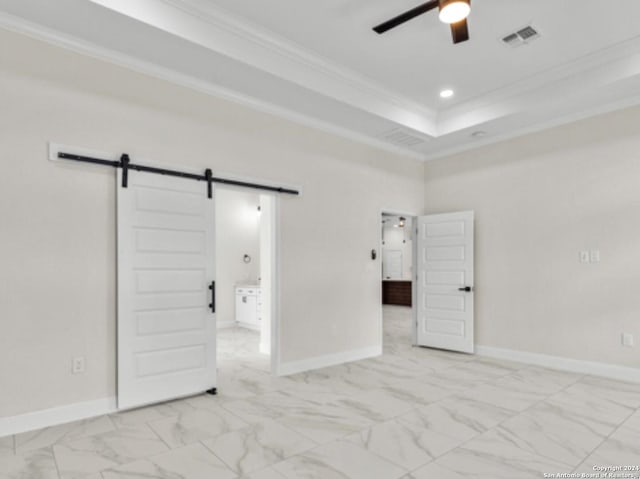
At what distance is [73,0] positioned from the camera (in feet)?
9.29

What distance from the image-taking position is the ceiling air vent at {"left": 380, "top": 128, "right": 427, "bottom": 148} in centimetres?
537

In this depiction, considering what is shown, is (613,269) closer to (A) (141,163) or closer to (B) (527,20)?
(B) (527,20)

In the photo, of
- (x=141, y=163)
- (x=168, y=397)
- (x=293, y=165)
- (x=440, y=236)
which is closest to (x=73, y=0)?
(x=141, y=163)

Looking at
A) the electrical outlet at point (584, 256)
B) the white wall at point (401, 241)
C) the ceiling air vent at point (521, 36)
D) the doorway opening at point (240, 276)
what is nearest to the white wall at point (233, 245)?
the doorway opening at point (240, 276)

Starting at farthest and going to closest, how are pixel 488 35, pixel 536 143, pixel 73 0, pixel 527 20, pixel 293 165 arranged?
pixel 536 143 → pixel 293 165 → pixel 488 35 → pixel 527 20 → pixel 73 0

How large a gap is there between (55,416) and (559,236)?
553 cm

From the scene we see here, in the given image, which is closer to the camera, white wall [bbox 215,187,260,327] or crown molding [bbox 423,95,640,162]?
crown molding [bbox 423,95,640,162]

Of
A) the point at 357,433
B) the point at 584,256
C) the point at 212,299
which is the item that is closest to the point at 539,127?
the point at 584,256

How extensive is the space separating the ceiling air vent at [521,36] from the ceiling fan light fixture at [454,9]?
133cm

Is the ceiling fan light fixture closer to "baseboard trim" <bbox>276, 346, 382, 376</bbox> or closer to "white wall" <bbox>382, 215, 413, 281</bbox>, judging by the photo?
"baseboard trim" <bbox>276, 346, 382, 376</bbox>

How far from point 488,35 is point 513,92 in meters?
1.28

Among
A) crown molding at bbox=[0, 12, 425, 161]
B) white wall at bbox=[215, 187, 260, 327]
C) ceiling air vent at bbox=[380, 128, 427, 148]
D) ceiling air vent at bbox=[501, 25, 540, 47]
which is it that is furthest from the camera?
white wall at bbox=[215, 187, 260, 327]

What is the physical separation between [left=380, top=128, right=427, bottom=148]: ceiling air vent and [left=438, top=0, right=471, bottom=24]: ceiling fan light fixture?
2.61 metres

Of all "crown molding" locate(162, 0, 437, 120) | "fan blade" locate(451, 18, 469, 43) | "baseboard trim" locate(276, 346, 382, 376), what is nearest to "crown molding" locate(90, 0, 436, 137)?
"crown molding" locate(162, 0, 437, 120)
